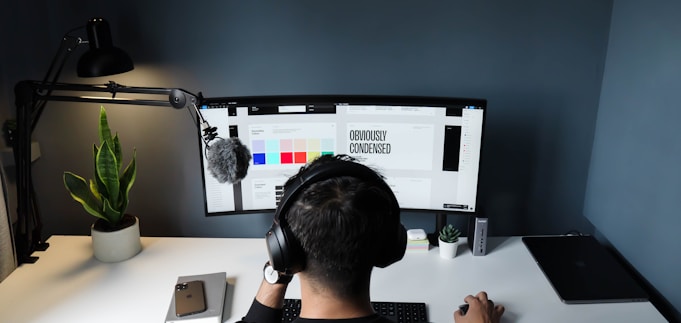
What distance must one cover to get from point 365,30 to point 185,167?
799mm

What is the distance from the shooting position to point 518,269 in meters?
1.84

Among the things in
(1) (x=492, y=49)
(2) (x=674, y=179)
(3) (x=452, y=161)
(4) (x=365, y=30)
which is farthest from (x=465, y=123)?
(2) (x=674, y=179)

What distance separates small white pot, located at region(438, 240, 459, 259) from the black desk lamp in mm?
807

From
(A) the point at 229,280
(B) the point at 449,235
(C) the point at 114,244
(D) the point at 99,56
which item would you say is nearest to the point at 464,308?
(B) the point at 449,235

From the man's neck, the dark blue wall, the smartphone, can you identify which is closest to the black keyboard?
the smartphone

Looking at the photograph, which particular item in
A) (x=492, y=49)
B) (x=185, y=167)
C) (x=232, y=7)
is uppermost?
(x=232, y=7)

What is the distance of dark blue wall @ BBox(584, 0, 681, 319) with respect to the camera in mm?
1648

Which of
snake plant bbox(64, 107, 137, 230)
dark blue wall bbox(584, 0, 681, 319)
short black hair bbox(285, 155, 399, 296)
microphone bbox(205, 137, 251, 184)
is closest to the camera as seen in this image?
short black hair bbox(285, 155, 399, 296)

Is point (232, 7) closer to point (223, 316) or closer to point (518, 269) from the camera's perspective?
point (223, 316)

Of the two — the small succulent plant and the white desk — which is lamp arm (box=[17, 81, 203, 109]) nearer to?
the white desk

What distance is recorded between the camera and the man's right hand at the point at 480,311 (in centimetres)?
156

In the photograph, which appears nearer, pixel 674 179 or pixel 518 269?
pixel 674 179

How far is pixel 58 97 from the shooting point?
5.56 feet

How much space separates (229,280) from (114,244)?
395 millimetres
